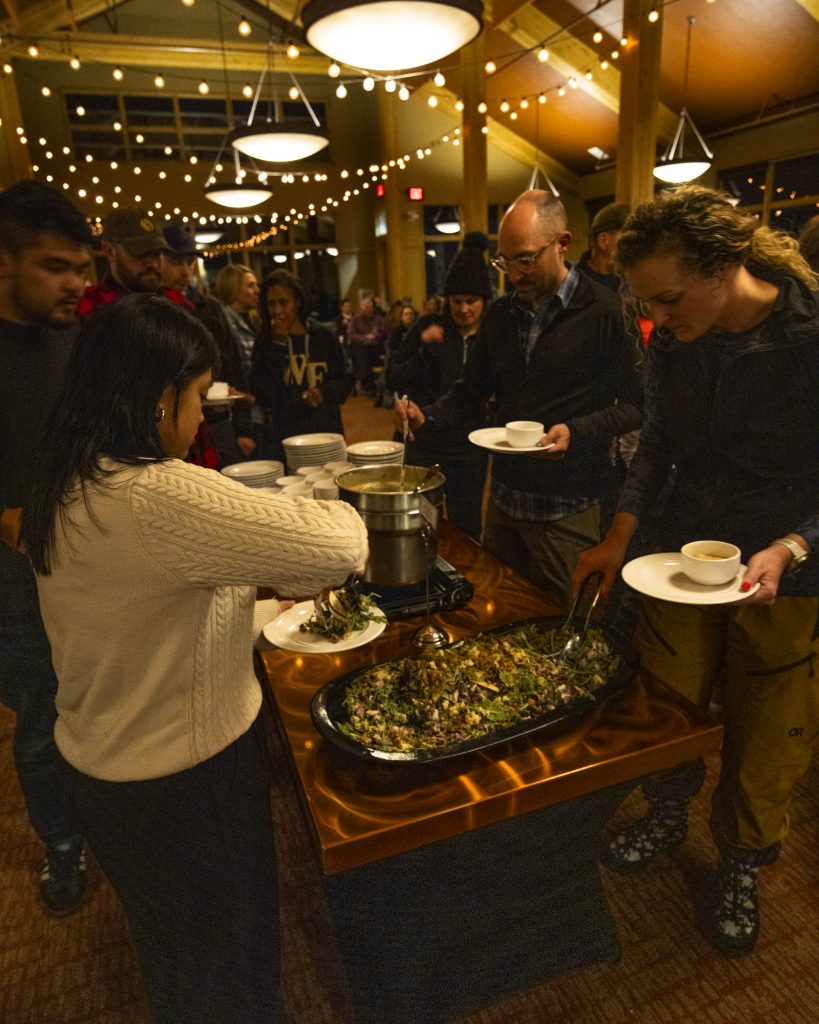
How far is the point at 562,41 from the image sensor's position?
9.01 metres

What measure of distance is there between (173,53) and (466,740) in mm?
14185

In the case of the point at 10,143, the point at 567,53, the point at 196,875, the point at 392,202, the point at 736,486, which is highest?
the point at 567,53

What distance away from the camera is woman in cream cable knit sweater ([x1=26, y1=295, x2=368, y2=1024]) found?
0.96 meters

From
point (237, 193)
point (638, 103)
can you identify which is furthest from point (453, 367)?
point (638, 103)

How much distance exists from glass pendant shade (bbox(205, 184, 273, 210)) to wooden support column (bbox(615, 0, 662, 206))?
11.3ft

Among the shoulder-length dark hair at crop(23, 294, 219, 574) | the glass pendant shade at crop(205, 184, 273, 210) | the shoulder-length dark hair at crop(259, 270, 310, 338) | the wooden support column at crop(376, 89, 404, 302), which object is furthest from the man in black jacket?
the wooden support column at crop(376, 89, 404, 302)

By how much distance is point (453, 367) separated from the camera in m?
3.21

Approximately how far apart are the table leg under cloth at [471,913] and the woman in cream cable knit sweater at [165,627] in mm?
213

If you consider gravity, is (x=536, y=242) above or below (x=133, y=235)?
below

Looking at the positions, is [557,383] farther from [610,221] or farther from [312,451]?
[610,221]

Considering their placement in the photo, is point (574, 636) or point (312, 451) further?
point (312, 451)

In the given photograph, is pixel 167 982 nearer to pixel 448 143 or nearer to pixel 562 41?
pixel 562 41

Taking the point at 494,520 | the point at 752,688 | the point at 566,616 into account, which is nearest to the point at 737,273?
the point at 566,616

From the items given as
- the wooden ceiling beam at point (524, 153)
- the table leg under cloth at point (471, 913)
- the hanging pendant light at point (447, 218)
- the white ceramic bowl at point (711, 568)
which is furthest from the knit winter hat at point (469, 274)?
the hanging pendant light at point (447, 218)
